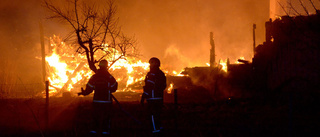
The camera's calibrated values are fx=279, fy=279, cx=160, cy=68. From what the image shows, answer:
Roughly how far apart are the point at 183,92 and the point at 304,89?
9449mm

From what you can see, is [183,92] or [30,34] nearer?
[183,92]

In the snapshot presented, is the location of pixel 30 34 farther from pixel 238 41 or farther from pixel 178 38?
pixel 238 41

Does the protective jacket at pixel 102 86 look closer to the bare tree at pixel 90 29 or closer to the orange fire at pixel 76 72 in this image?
the bare tree at pixel 90 29

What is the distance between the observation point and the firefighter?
6992 millimetres

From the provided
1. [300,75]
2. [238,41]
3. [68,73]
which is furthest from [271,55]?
[238,41]

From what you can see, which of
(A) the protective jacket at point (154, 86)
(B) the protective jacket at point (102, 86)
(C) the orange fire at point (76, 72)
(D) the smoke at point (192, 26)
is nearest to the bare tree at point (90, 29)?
(B) the protective jacket at point (102, 86)

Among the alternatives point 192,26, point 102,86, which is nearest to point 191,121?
point 102,86

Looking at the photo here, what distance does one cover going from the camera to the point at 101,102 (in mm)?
7059

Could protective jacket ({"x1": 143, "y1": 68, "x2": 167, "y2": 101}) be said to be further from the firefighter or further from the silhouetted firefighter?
the firefighter

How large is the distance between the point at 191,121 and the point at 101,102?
13.0ft

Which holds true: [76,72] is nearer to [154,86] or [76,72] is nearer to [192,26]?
[154,86]

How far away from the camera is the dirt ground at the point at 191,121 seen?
8180 mm

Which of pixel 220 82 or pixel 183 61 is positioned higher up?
pixel 183 61

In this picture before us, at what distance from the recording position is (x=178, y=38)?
49.0 metres
